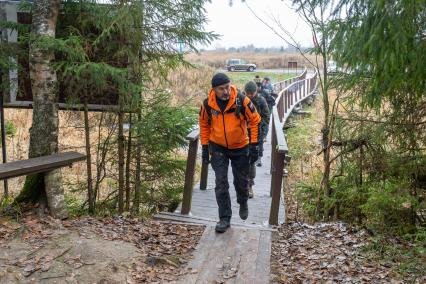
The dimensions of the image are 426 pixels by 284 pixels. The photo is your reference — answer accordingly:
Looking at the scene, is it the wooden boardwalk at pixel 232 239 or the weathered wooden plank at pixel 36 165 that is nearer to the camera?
the wooden boardwalk at pixel 232 239

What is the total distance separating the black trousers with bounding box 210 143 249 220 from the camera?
607 cm

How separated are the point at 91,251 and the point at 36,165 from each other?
1623mm

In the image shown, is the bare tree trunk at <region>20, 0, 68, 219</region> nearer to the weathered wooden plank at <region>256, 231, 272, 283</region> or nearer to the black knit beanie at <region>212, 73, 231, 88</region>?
the black knit beanie at <region>212, 73, 231, 88</region>

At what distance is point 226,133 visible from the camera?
587 centimetres

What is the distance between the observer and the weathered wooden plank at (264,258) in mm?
4879

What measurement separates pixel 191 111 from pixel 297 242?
3441 millimetres

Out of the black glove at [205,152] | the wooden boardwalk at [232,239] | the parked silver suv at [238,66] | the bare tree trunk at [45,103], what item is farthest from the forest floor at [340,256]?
the parked silver suv at [238,66]

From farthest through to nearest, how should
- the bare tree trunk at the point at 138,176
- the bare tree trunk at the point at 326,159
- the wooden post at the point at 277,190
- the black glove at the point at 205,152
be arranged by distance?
the bare tree trunk at the point at 138,176, the bare tree trunk at the point at 326,159, the wooden post at the point at 277,190, the black glove at the point at 205,152

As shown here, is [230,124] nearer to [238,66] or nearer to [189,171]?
[189,171]

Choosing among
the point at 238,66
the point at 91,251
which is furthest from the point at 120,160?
the point at 238,66

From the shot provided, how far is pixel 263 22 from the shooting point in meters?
8.67

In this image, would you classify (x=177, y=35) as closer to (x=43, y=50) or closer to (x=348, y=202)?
(x=43, y=50)

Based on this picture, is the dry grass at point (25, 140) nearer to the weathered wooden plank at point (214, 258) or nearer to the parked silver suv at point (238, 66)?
the weathered wooden plank at point (214, 258)

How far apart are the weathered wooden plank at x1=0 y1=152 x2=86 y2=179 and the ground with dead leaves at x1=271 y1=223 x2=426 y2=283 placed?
3172 millimetres
